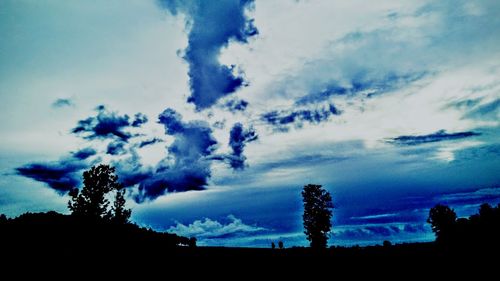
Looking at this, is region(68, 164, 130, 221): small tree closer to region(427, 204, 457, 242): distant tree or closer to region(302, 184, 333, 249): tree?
region(302, 184, 333, 249): tree

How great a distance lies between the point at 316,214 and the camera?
64.7 m

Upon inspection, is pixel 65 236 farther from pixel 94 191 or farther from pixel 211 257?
pixel 94 191

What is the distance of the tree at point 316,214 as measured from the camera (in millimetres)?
63156

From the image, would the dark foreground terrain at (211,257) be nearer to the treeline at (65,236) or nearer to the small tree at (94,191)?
the treeline at (65,236)

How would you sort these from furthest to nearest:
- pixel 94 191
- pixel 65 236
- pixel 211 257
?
pixel 94 191
pixel 65 236
pixel 211 257

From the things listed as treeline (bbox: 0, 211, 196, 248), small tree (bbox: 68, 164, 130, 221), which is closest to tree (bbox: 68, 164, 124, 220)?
small tree (bbox: 68, 164, 130, 221)

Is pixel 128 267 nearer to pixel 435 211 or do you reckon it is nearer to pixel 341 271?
pixel 341 271

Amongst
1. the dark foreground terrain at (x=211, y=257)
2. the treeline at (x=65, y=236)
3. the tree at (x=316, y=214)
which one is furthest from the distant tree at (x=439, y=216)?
the treeline at (x=65, y=236)

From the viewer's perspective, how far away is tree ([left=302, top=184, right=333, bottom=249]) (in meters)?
63.2

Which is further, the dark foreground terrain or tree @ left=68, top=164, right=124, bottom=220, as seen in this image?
tree @ left=68, top=164, right=124, bottom=220

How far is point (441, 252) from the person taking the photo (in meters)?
18.2

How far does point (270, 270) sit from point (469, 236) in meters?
13.7

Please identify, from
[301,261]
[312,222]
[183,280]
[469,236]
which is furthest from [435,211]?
[183,280]

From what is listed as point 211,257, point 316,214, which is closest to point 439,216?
point 316,214
